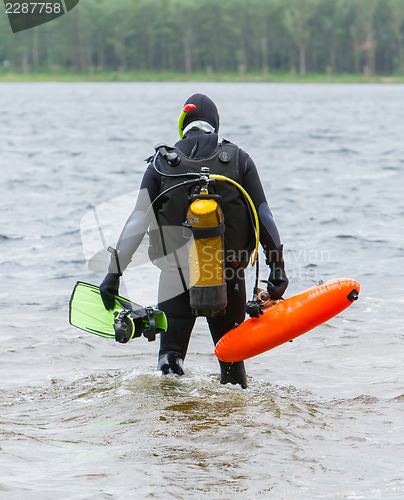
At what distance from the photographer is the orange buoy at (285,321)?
5.00 m

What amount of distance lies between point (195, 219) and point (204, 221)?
6 cm

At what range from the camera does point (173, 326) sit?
203 inches

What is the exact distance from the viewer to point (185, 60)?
124m

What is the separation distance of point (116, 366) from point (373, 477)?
324 centimetres

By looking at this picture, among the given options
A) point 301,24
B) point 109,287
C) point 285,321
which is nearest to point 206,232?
point 109,287

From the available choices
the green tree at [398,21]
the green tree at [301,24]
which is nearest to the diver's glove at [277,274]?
the green tree at [301,24]

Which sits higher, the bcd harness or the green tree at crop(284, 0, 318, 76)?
the green tree at crop(284, 0, 318, 76)

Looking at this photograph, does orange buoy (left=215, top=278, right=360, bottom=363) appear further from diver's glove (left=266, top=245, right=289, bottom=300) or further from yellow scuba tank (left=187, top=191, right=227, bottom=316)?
yellow scuba tank (left=187, top=191, right=227, bottom=316)

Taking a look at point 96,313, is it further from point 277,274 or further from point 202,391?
point 277,274

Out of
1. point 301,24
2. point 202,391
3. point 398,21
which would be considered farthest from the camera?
point 301,24

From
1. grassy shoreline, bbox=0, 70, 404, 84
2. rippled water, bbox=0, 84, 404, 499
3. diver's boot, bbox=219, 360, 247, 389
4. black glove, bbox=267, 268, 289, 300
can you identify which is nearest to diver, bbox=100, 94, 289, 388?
black glove, bbox=267, 268, 289, 300

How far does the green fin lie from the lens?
4.92 metres

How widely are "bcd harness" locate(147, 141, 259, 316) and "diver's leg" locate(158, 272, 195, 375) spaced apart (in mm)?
144

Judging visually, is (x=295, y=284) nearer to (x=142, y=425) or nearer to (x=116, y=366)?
(x=116, y=366)
